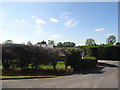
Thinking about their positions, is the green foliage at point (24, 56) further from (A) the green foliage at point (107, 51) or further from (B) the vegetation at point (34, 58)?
(A) the green foliage at point (107, 51)

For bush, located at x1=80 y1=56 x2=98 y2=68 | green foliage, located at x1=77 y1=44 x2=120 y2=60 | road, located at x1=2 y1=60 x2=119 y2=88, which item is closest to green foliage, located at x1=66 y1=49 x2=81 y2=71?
bush, located at x1=80 y1=56 x2=98 y2=68

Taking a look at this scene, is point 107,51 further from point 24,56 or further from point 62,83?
point 62,83

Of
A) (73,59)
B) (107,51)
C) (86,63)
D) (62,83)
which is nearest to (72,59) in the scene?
(73,59)

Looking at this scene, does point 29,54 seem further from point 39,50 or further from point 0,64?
point 0,64

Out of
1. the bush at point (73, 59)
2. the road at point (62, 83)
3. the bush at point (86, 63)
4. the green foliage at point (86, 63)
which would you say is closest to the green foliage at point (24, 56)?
the bush at point (73, 59)

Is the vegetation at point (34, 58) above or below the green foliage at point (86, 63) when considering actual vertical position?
above

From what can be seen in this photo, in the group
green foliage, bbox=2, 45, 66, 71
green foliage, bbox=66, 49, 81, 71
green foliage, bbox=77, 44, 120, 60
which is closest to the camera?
green foliage, bbox=2, 45, 66, 71

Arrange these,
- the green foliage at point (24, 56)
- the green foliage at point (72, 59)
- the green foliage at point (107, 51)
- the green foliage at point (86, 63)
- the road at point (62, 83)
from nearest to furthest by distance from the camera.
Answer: the road at point (62, 83) → the green foliage at point (24, 56) → the green foliage at point (72, 59) → the green foliage at point (86, 63) → the green foliage at point (107, 51)

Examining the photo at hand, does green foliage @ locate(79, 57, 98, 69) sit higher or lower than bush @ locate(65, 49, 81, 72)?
lower

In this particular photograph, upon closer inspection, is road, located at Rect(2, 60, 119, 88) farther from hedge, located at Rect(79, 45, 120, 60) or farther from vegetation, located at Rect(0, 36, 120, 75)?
hedge, located at Rect(79, 45, 120, 60)

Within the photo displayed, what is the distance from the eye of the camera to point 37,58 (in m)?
13.3

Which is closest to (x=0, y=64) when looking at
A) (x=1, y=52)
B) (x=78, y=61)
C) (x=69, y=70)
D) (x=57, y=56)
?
(x=1, y=52)

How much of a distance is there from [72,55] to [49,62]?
2.80 metres

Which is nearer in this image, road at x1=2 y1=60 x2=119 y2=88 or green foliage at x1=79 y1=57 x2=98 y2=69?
road at x1=2 y1=60 x2=119 y2=88
